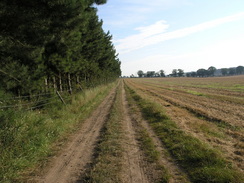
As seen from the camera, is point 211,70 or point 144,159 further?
point 211,70

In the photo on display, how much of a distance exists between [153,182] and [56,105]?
8717 millimetres

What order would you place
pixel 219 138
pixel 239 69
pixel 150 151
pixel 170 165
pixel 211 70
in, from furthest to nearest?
pixel 211 70 → pixel 239 69 → pixel 219 138 → pixel 150 151 → pixel 170 165

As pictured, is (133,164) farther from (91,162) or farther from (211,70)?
(211,70)

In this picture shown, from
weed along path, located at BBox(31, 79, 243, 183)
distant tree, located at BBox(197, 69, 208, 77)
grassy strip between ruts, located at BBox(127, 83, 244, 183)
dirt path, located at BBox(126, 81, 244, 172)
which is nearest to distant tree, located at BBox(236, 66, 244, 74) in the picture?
distant tree, located at BBox(197, 69, 208, 77)

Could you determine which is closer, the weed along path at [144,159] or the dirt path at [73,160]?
the weed along path at [144,159]

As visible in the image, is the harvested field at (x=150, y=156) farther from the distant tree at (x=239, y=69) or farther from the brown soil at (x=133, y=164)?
the distant tree at (x=239, y=69)

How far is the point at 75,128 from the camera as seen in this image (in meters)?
7.56

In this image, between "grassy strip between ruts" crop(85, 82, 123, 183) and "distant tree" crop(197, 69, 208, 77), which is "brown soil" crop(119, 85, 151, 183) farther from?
"distant tree" crop(197, 69, 208, 77)

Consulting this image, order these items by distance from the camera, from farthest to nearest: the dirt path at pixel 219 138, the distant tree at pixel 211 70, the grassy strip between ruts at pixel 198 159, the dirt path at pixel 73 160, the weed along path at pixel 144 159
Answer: the distant tree at pixel 211 70 → the dirt path at pixel 219 138 → the dirt path at pixel 73 160 → the weed along path at pixel 144 159 → the grassy strip between ruts at pixel 198 159

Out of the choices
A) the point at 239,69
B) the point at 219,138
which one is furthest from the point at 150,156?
the point at 239,69

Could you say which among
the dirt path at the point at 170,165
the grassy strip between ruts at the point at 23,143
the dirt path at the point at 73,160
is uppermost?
the grassy strip between ruts at the point at 23,143

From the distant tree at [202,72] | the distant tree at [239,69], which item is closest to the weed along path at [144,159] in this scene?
the distant tree at [202,72]

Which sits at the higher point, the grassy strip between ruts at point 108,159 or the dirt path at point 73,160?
the grassy strip between ruts at point 108,159

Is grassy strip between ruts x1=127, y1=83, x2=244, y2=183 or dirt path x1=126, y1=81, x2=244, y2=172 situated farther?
dirt path x1=126, y1=81, x2=244, y2=172
